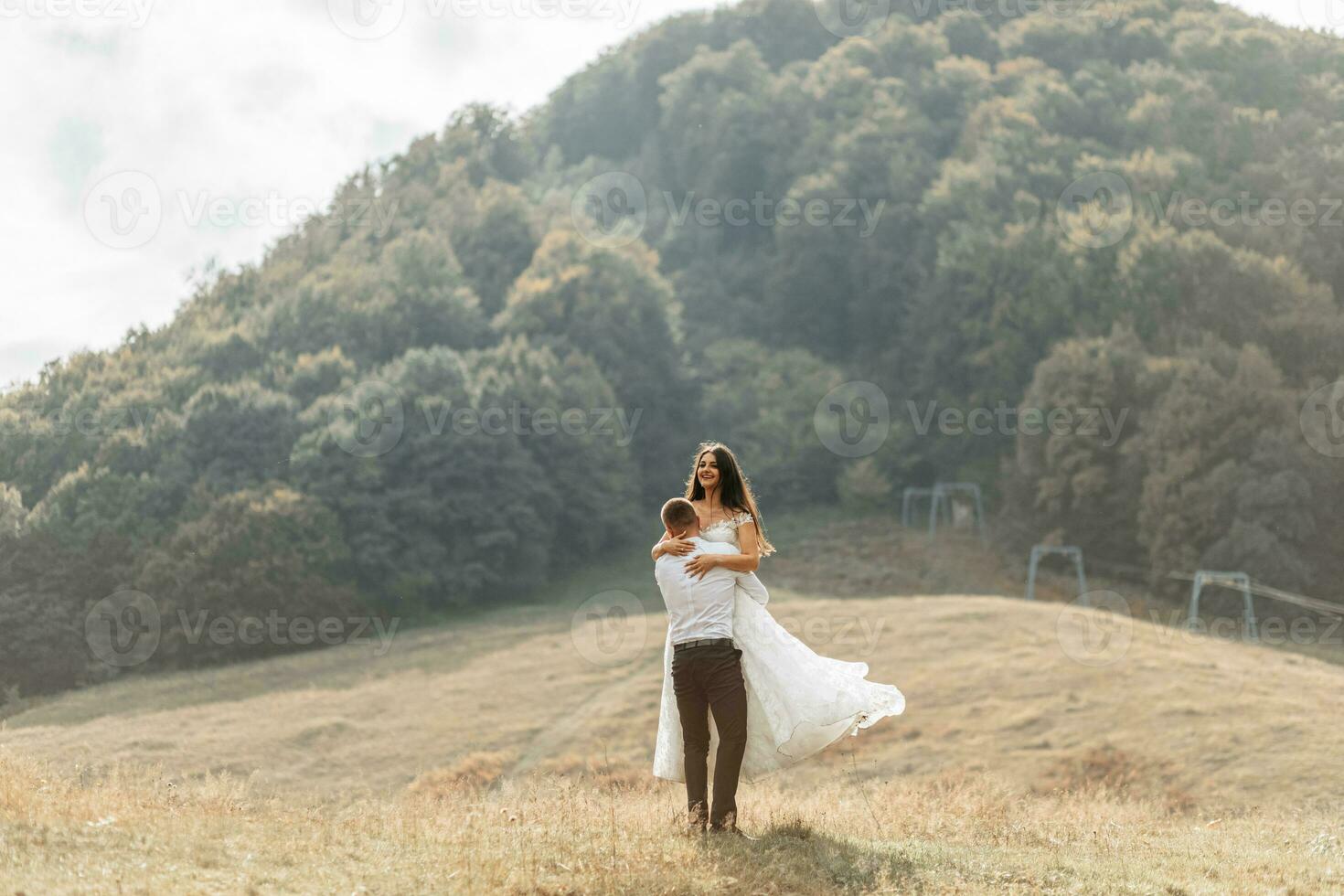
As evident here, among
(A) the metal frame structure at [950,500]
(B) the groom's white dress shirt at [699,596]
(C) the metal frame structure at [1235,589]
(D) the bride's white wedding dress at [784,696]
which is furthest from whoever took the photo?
(A) the metal frame structure at [950,500]

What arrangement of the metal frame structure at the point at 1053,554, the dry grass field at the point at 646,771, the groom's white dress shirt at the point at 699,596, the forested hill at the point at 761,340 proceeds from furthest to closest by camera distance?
the metal frame structure at the point at 1053,554, the forested hill at the point at 761,340, the groom's white dress shirt at the point at 699,596, the dry grass field at the point at 646,771

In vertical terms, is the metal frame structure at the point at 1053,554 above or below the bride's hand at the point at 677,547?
below

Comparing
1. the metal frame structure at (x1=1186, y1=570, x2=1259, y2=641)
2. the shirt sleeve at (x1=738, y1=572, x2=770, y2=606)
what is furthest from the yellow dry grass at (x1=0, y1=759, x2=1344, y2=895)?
the metal frame structure at (x1=1186, y1=570, x2=1259, y2=641)

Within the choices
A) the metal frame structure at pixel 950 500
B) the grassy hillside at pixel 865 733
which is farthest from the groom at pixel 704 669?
the metal frame structure at pixel 950 500

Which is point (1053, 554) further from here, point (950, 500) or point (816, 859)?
point (816, 859)

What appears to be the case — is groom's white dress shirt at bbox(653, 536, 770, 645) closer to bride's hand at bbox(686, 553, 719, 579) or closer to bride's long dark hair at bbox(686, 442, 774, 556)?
bride's hand at bbox(686, 553, 719, 579)

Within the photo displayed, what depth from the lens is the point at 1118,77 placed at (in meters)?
74.9

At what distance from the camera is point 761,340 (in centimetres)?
7212

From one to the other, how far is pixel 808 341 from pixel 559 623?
34.3 m

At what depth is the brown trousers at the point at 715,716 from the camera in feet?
29.7

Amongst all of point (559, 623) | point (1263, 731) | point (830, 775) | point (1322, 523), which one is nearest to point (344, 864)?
point (830, 775)

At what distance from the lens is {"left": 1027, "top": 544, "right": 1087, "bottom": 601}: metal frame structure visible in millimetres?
44031

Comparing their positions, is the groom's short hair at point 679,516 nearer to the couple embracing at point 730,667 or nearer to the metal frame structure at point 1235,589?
the couple embracing at point 730,667

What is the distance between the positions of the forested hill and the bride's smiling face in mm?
29844
